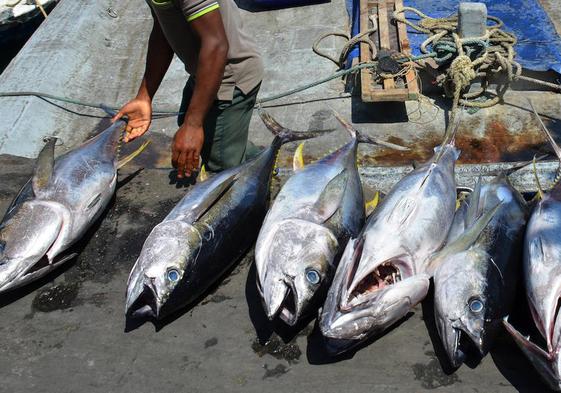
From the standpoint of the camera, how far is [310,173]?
3.25m

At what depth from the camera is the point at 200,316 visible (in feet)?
9.20

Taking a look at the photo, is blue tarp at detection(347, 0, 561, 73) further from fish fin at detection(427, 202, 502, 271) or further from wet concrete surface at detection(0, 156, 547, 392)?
wet concrete surface at detection(0, 156, 547, 392)

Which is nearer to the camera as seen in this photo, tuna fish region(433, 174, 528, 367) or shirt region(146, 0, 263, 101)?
tuna fish region(433, 174, 528, 367)

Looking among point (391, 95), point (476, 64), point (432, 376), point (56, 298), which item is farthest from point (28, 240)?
point (476, 64)

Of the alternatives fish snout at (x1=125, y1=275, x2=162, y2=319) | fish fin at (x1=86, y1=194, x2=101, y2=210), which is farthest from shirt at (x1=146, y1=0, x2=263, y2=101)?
fish snout at (x1=125, y1=275, x2=162, y2=319)

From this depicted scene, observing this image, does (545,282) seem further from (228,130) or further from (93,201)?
(93,201)

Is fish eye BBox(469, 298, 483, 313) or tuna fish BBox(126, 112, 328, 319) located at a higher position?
tuna fish BBox(126, 112, 328, 319)

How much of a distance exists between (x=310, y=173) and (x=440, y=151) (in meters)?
0.79

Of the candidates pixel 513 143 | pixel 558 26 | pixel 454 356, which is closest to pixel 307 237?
pixel 454 356

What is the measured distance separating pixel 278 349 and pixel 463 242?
3.32 ft

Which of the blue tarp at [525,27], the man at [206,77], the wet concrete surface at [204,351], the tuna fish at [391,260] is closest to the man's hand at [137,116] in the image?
the man at [206,77]

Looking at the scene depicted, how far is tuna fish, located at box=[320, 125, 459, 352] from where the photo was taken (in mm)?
2311

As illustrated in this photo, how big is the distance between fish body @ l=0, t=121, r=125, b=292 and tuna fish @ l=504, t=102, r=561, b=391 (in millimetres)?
2292

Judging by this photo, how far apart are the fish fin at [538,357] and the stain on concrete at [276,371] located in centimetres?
99
